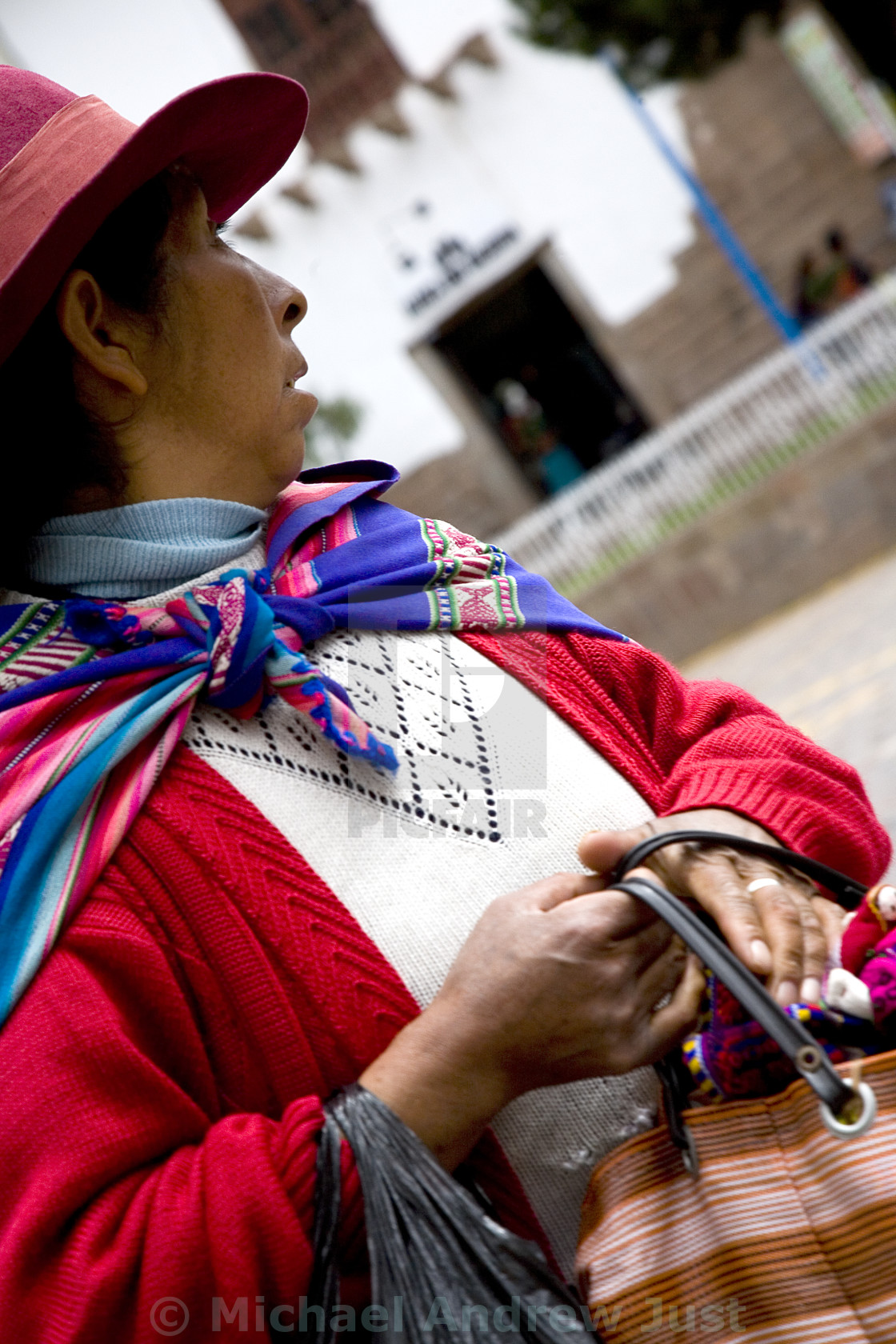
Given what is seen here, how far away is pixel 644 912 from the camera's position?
1234 millimetres

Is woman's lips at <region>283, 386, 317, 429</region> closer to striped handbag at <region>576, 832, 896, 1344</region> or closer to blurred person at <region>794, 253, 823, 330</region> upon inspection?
striped handbag at <region>576, 832, 896, 1344</region>

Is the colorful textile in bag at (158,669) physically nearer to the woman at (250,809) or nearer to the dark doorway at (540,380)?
the woman at (250,809)

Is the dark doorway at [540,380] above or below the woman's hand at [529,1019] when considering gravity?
below

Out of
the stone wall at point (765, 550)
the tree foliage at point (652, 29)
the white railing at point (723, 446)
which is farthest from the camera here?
the tree foliage at point (652, 29)

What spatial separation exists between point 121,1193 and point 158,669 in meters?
0.55

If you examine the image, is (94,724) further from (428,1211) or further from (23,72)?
(23,72)

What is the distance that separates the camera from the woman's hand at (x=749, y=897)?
118 cm

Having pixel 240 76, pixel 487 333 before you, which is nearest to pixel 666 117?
pixel 487 333

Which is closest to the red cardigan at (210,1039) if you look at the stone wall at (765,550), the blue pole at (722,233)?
the stone wall at (765,550)

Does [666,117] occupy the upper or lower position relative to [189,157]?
lower

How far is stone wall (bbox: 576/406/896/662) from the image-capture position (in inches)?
424

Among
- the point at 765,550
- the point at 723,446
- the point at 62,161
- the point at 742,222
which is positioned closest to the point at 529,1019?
the point at 62,161

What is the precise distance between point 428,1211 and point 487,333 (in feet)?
61.7

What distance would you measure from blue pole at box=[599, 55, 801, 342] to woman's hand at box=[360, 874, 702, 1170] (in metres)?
14.8
